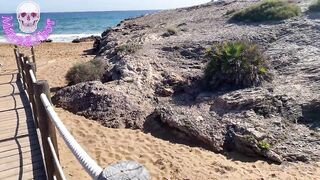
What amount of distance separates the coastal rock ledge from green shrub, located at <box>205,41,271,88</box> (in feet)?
0.97

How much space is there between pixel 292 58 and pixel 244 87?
204 centimetres

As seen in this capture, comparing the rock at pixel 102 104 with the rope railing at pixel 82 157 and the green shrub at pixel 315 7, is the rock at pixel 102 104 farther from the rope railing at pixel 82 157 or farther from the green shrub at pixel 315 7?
the green shrub at pixel 315 7

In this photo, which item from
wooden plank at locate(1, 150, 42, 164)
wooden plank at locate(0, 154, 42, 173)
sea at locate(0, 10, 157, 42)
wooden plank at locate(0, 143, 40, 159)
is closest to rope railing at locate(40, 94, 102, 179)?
wooden plank at locate(0, 154, 42, 173)

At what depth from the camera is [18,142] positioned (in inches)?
212

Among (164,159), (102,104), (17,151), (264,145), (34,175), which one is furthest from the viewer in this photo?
(102,104)

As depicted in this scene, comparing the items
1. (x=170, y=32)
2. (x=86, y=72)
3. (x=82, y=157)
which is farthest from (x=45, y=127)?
(x=170, y=32)

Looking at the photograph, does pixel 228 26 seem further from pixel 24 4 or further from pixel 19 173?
pixel 19 173

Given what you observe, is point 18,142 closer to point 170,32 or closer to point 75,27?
point 170,32

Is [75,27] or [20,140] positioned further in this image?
[75,27]

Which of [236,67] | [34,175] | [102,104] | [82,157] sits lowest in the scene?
[102,104]

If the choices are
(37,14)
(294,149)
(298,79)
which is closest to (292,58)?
(298,79)

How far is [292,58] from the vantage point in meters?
9.86

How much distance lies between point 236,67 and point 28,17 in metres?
6.52

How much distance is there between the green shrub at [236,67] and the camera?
8.86 meters
